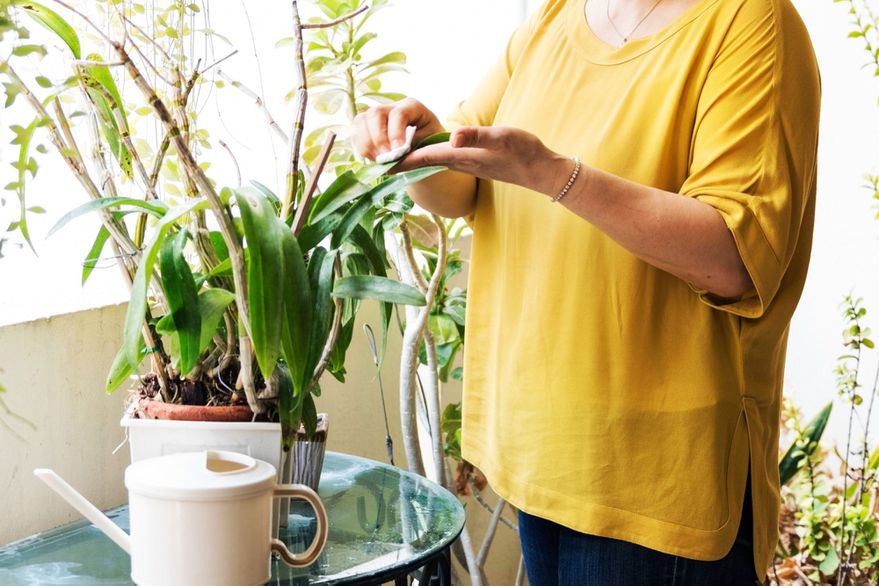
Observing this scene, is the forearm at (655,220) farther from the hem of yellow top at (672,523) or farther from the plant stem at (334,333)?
the plant stem at (334,333)

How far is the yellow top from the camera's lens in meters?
0.95

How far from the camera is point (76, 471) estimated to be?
1402mm

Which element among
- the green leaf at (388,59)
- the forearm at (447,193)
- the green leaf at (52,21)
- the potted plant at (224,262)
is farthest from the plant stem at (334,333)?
the green leaf at (388,59)

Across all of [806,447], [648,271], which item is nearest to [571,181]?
[648,271]

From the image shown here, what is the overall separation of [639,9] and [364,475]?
2.49 ft

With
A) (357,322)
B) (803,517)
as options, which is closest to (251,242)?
(357,322)

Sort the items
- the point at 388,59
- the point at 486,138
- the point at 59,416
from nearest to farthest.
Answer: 1. the point at 486,138
2. the point at 59,416
3. the point at 388,59

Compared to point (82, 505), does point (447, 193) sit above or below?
above

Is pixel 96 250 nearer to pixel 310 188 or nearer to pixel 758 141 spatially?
pixel 310 188

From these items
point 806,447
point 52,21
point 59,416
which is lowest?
point 806,447

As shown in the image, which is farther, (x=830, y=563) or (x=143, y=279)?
(x=830, y=563)

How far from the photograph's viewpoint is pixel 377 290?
1.07 meters

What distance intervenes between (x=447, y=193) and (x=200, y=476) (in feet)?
1.44

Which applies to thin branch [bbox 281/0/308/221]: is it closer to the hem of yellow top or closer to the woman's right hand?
the woman's right hand
